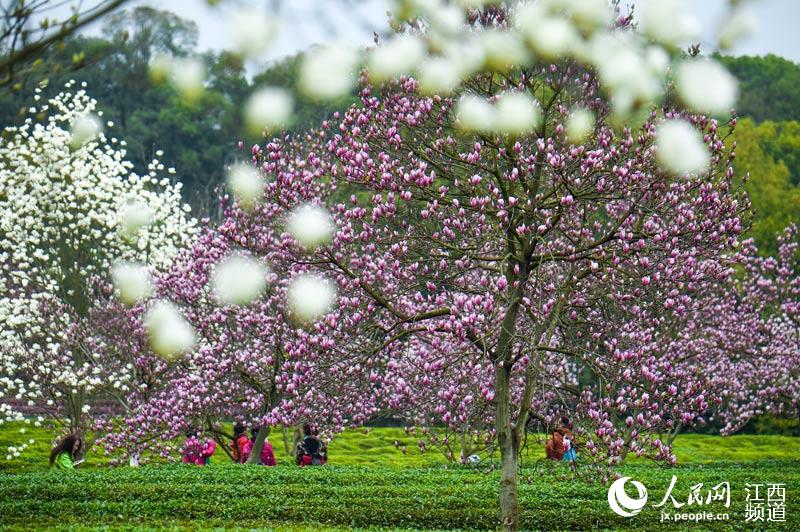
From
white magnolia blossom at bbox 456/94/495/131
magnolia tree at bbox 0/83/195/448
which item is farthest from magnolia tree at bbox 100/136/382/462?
white magnolia blossom at bbox 456/94/495/131

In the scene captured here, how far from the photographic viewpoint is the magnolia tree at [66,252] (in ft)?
70.8

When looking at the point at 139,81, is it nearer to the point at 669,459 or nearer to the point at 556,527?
the point at 669,459

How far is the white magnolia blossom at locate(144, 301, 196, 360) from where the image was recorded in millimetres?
20406

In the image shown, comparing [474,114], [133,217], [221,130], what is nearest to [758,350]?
[133,217]

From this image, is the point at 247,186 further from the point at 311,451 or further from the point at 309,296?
the point at 311,451

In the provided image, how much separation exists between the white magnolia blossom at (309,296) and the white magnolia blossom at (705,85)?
8.55 m

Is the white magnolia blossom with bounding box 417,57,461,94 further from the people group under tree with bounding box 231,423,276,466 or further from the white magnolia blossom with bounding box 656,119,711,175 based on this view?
the people group under tree with bounding box 231,423,276,466

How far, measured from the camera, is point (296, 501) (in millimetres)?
14820

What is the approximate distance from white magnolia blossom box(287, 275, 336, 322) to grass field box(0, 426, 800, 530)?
10.4 feet

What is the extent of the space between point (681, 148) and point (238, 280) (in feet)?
35.9

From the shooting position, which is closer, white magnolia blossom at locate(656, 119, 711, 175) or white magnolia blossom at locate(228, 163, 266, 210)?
white magnolia blossom at locate(656, 119, 711, 175)

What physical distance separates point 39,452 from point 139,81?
24.4 m

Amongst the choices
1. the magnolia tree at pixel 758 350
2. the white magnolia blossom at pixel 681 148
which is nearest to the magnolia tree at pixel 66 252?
the white magnolia blossom at pixel 681 148

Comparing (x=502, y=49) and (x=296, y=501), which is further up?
(x=502, y=49)
